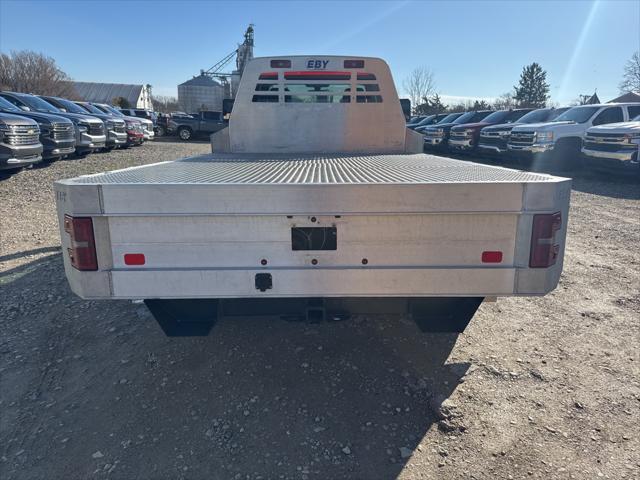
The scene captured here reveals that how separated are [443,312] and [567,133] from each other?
44.3 feet

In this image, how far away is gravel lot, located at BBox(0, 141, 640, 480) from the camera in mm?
2434

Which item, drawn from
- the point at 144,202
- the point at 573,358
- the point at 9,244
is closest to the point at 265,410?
the point at 144,202

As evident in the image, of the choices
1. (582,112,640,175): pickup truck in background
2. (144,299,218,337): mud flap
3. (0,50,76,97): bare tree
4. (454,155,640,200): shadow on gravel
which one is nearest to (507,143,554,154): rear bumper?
(454,155,640,200): shadow on gravel

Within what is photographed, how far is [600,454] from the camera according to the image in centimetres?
247

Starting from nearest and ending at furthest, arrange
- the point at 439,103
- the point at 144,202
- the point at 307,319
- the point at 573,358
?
1. the point at 144,202
2. the point at 307,319
3. the point at 573,358
4. the point at 439,103

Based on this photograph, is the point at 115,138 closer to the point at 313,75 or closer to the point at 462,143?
the point at 462,143

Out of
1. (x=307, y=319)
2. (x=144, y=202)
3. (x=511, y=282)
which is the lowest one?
(x=307, y=319)

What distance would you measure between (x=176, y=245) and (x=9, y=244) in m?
5.31

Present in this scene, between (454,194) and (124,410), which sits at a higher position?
(454,194)

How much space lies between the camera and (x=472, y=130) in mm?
18188

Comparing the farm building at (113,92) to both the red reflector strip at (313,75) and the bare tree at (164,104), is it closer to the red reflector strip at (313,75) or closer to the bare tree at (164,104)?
the bare tree at (164,104)

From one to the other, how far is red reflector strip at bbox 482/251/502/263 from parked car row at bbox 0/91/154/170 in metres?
10.5

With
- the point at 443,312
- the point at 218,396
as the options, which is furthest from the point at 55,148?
the point at 443,312

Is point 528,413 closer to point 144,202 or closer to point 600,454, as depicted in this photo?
point 600,454
